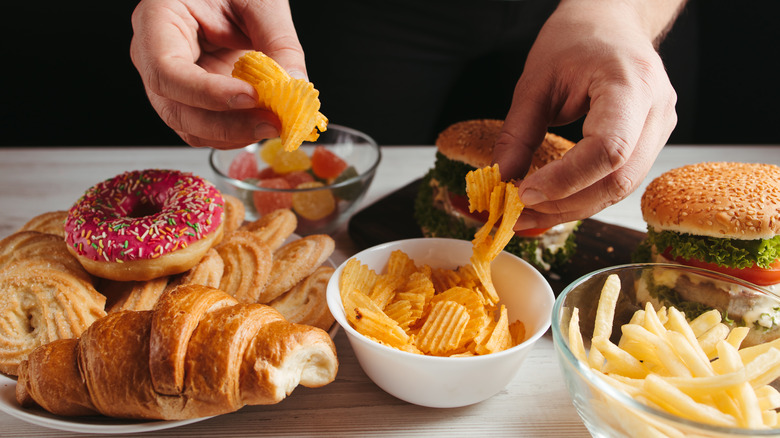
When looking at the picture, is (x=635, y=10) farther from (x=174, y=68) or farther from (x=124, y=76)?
(x=124, y=76)

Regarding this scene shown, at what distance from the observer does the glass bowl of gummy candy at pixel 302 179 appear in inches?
92.7

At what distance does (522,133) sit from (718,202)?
658mm

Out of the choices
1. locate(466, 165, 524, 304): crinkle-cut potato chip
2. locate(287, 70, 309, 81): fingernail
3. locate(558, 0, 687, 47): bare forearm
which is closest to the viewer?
locate(466, 165, 524, 304): crinkle-cut potato chip

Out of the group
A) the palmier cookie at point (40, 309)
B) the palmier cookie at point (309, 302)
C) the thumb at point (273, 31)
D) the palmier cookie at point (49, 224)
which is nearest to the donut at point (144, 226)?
the palmier cookie at point (40, 309)

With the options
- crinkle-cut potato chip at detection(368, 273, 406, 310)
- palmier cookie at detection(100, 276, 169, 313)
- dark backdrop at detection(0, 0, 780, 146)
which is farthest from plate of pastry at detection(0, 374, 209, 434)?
dark backdrop at detection(0, 0, 780, 146)

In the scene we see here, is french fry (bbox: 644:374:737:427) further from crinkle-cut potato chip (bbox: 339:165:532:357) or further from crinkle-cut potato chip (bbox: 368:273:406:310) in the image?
A: crinkle-cut potato chip (bbox: 368:273:406:310)

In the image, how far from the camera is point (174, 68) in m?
1.52

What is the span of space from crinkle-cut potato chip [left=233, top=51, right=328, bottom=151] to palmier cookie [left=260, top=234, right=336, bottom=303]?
479mm

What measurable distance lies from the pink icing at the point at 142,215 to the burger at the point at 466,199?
99 cm

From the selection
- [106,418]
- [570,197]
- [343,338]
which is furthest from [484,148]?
[106,418]

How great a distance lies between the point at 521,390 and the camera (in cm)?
165

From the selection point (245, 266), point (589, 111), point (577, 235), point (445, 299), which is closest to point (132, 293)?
point (245, 266)

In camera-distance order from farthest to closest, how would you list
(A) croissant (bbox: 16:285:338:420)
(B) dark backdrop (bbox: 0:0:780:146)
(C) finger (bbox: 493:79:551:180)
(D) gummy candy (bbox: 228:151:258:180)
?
(B) dark backdrop (bbox: 0:0:780:146) → (D) gummy candy (bbox: 228:151:258:180) → (C) finger (bbox: 493:79:551:180) → (A) croissant (bbox: 16:285:338:420)

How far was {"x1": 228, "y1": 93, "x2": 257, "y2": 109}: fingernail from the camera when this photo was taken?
1458mm
